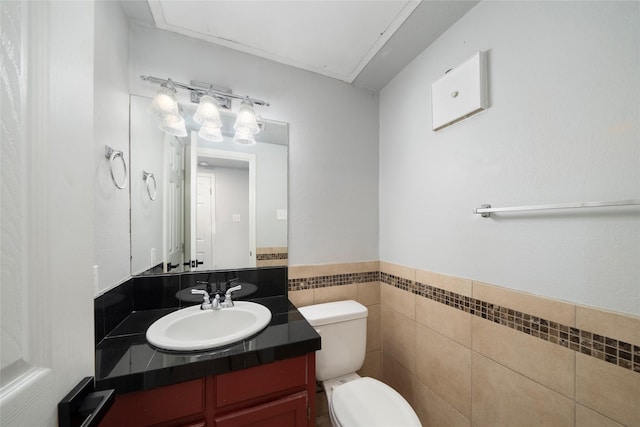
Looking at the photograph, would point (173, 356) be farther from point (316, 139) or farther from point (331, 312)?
point (316, 139)

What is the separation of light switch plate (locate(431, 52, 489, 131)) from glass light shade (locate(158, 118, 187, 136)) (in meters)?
1.38

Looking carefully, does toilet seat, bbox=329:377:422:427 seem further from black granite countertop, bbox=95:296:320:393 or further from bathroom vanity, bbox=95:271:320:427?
black granite countertop, bbox=95:296:320:393

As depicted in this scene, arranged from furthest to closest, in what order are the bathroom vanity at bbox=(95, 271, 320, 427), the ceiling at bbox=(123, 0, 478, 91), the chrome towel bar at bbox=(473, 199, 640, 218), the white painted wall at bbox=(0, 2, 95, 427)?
the ceiling at bbox=(123, 0, 478, 91) → the bathroom vanity at bbox=(95, 271, 320, 427) → the chrome towel bar at bbox=(473, 199, 640, 218) → the white painted wall at bbox=(0, 2, 95, 427)

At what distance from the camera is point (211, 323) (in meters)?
1.19

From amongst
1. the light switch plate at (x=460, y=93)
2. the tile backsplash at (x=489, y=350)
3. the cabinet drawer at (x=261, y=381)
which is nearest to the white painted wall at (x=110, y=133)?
the cabinet drawer at (x=261, y=381)

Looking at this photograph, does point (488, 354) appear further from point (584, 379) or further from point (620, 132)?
point (620, 132)

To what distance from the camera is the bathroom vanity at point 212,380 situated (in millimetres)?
756

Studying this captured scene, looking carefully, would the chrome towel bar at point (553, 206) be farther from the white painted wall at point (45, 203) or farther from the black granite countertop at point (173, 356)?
the white painted wall at point (45, 203)

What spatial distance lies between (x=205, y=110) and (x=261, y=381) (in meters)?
1.31

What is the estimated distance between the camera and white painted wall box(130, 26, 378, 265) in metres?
1.37

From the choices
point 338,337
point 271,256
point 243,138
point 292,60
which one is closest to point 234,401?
point 338,337

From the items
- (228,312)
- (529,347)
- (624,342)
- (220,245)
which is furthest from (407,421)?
(220,245)

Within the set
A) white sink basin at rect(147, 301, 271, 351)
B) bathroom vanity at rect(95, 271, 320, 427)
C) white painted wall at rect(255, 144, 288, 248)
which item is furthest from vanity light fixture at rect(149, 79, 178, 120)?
white sink basin at rect(147, 301, 271, 351)

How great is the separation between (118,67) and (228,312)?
50.2 inches
